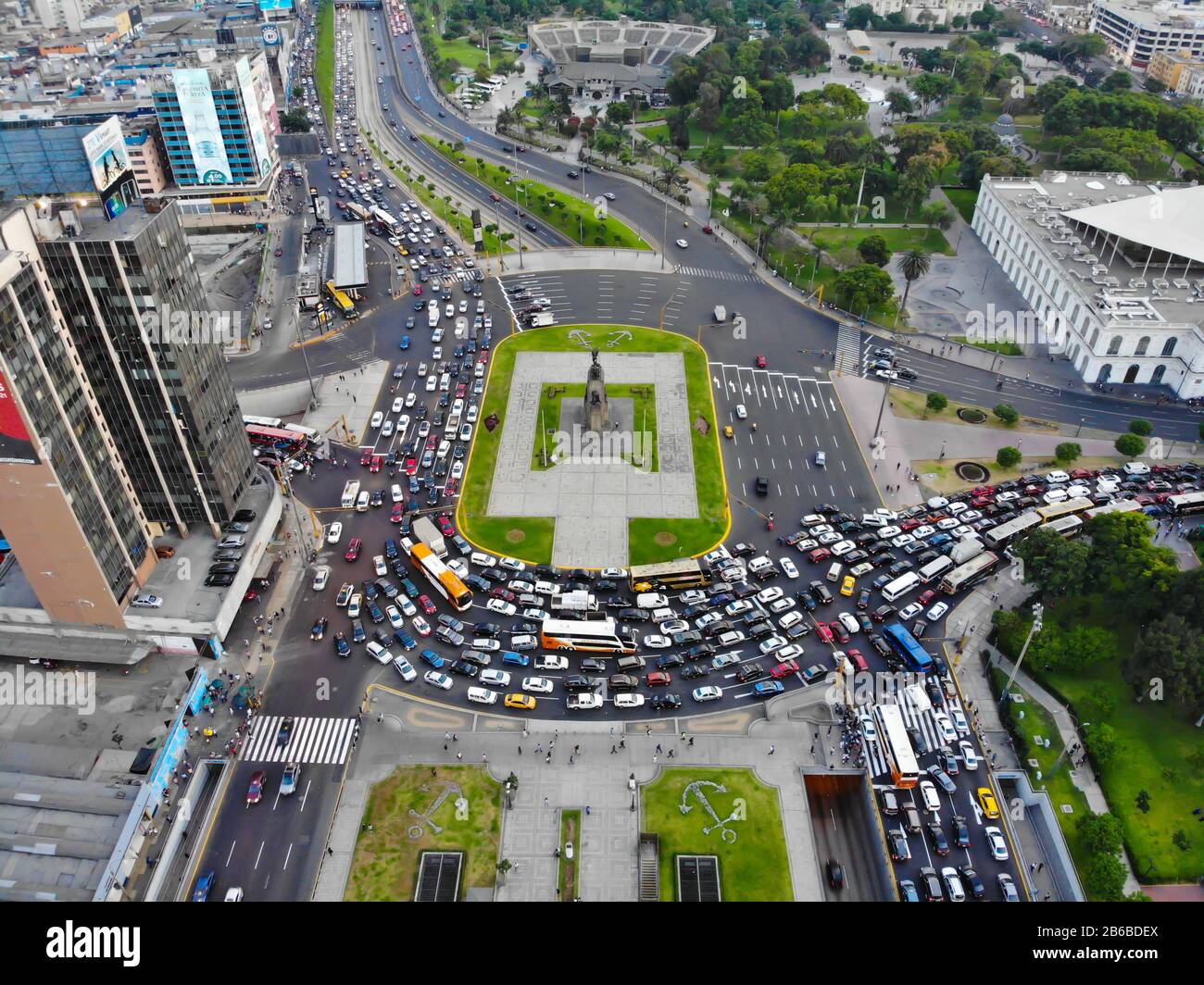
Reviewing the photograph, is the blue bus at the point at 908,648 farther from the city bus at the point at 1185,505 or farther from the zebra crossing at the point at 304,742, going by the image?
the zebra crossing at the point at 304,742

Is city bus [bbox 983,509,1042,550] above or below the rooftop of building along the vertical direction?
below

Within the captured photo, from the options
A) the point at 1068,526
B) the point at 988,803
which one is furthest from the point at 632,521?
the point at 1068,526

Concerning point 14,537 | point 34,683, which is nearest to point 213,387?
point 14,537

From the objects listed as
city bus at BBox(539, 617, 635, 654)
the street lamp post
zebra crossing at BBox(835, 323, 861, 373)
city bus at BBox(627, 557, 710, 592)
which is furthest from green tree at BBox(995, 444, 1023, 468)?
city bus at BBox(539, 617, 635, 654)

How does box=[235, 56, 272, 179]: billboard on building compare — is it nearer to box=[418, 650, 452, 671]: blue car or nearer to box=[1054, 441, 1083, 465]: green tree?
box=[418, 650, 452, 671]: blue car

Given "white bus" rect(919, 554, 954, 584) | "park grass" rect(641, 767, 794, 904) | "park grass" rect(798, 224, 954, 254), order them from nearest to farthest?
"park grass" rect(641, 767, 794, 904) < "white bus" rect(919, 554, 954, 584) < "park grass" rect(798, 224, 954, 254)

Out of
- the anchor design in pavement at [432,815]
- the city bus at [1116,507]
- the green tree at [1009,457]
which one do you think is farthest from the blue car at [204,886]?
the green tree at [1009,457]
